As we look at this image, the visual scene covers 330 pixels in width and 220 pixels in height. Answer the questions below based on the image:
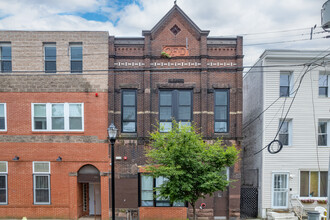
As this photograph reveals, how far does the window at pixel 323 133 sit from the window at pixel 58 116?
1313 cm

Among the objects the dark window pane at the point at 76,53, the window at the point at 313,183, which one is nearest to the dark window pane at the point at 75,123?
the dark window pane at the point at 76,53

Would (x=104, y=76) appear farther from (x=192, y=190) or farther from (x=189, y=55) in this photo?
(x=192, y=190)

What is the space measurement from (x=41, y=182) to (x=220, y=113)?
34.1 feet

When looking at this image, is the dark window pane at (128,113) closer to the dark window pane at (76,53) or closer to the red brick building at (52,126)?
the red brick building at (52,126)

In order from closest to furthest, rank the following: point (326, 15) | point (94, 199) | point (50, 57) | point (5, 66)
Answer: point (326, 15) < point (50, 57) < point (5, 66) < point (94, 199)

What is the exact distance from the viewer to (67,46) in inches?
Answer: 545

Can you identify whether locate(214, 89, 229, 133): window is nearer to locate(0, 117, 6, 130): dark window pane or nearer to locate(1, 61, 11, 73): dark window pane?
locate(1, 61, 11, 73): dark window pane

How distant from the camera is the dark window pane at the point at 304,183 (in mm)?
14078

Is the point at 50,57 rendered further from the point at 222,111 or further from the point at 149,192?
the point at 222,111

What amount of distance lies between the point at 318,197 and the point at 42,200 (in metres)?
15.0

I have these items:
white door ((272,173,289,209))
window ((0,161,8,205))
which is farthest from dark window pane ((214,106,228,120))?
window ((0,161,8,205))

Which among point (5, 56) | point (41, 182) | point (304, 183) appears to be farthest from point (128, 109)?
point (304, 183)

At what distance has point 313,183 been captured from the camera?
14.1 m

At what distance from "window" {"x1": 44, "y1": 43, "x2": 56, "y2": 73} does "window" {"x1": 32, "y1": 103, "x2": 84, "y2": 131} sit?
2017mm
